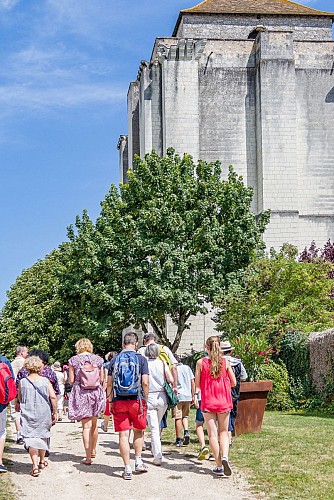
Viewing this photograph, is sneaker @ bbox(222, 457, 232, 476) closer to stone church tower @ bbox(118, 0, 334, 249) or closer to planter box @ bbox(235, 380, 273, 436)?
planter box @ bbox(235, 380, 273, 436)

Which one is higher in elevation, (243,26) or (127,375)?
(243,26)

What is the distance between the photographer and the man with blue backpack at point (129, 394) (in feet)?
33.7

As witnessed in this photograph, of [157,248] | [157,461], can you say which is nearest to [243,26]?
[157,248]

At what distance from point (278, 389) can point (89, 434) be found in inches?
450

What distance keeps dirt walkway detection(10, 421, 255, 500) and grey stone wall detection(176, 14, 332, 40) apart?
125ft

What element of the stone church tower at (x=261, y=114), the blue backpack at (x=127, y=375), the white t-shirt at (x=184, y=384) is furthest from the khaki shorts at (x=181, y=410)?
the stone church tower at (x=261, y=114)

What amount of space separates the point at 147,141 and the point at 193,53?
5364 mm

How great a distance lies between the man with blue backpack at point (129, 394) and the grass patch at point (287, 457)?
5.12ft

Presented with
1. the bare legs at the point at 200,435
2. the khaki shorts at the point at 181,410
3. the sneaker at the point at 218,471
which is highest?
the khaki shorts at the point at 181,410

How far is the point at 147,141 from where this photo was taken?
140 ft

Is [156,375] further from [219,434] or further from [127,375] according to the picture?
[219,434]

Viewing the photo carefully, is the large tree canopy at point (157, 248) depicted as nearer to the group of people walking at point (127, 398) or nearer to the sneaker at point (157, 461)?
the group of people walking at point (127, 398)

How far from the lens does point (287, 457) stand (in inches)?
444

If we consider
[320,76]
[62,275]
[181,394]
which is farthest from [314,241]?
[181,394]
